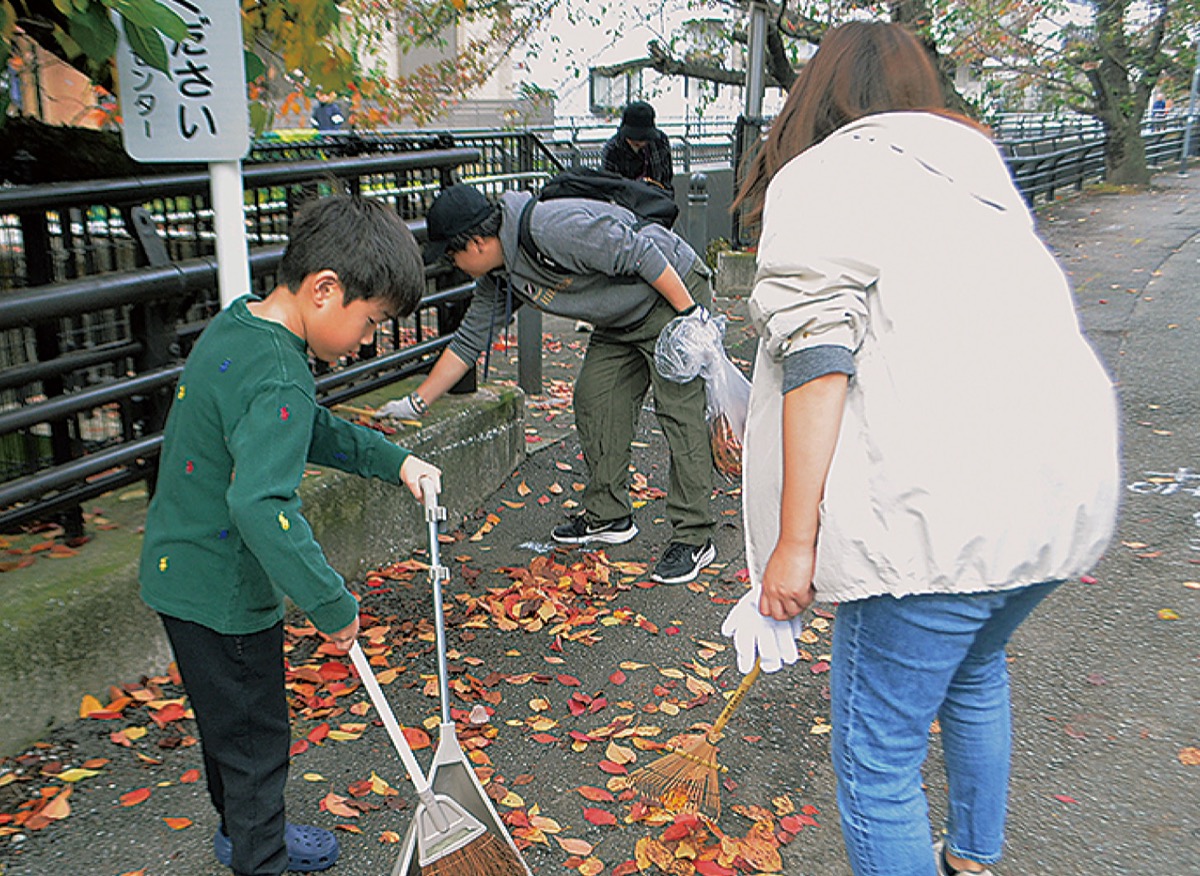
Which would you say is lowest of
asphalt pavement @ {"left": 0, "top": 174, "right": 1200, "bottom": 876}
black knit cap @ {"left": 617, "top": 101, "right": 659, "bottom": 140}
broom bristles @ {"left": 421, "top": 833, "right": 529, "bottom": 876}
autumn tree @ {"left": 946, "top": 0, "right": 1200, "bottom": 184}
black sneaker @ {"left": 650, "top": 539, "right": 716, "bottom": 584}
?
asphalt pavement @ {"left": 0, "top": 174, "right": 1200, "bottom": 876}

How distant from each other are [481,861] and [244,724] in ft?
1.98

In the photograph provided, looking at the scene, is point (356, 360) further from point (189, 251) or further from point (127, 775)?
point (127, 775)

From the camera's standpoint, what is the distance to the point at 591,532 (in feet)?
15.3

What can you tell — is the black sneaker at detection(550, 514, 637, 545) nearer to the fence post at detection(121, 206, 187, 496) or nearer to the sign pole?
the fence post at detection(121, 206, 187, 496)

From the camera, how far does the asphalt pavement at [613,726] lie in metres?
2.67

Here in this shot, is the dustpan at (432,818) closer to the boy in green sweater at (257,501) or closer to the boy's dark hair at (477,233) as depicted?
the boy in green sweater at (257,501)

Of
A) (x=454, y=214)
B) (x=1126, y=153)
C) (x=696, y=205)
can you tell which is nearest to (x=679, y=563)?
(x=454, y=214)

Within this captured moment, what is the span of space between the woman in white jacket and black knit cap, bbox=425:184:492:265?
2018 millimetres

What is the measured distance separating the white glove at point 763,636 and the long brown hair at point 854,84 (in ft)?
3.05

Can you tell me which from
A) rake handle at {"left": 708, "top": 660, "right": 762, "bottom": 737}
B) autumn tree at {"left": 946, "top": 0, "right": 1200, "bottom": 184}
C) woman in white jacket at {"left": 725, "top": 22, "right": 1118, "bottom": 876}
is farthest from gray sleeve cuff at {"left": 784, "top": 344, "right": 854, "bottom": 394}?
autumn tree at {"left": 946, "top": 0, "right": 1200, "bottom": 184}

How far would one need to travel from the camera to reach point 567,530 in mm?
4660

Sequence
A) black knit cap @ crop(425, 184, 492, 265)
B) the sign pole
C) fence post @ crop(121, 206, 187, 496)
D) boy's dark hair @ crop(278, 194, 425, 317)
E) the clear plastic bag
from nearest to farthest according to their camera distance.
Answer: boy's dark hair @ crop(278, 194, 425, 317) → the sign pole → fence post @ crop(121, 206, 187, 496) → black knit cap @ crop(425, 184, 492, 265) → the clear plastic bag

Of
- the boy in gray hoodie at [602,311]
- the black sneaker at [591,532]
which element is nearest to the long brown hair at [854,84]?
the boy in gray hoodie at [602,311]

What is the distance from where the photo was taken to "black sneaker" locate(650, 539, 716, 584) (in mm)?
4258
